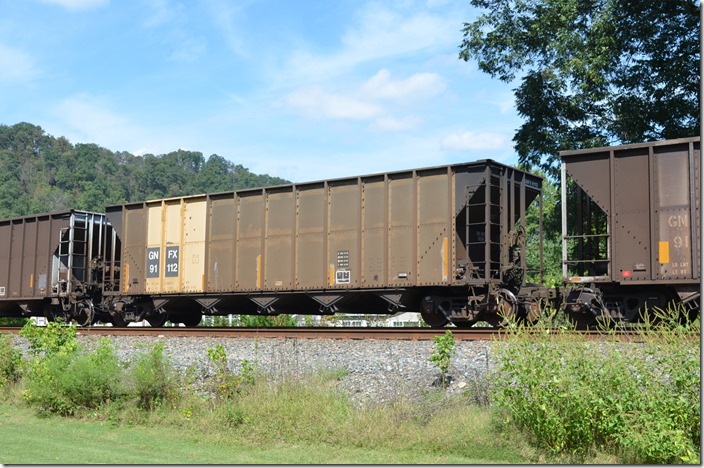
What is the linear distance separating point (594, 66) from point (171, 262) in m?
14.0

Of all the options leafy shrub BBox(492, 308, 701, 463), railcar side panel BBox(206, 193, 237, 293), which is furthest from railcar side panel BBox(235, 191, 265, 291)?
leafy shrub BBox(492, 308, 701, 463)

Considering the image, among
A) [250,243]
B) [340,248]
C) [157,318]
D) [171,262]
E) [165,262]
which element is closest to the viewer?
[340,248]

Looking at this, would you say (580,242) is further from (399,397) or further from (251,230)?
(251,230)

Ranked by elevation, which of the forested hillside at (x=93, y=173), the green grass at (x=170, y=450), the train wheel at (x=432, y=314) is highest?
the forested hillside at (x=93, y=173)

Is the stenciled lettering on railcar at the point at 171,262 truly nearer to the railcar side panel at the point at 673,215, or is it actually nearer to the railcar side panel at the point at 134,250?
the railcar side panel at the point at 134,250

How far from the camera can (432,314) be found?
56.5ft

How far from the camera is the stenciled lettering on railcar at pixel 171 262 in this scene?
68.6ft

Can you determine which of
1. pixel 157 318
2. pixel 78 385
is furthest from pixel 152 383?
pixel 157 318

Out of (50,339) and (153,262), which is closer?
(50,339)

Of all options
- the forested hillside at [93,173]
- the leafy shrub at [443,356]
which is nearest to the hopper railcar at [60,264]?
the leafy shrub at [443,356]

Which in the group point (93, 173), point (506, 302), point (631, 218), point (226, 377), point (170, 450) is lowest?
point (170, 450)

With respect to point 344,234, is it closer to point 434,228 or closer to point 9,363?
point 434,228

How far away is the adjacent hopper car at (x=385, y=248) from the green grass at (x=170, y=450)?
4566mm

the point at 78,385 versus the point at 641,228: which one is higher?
the point at 641,228
